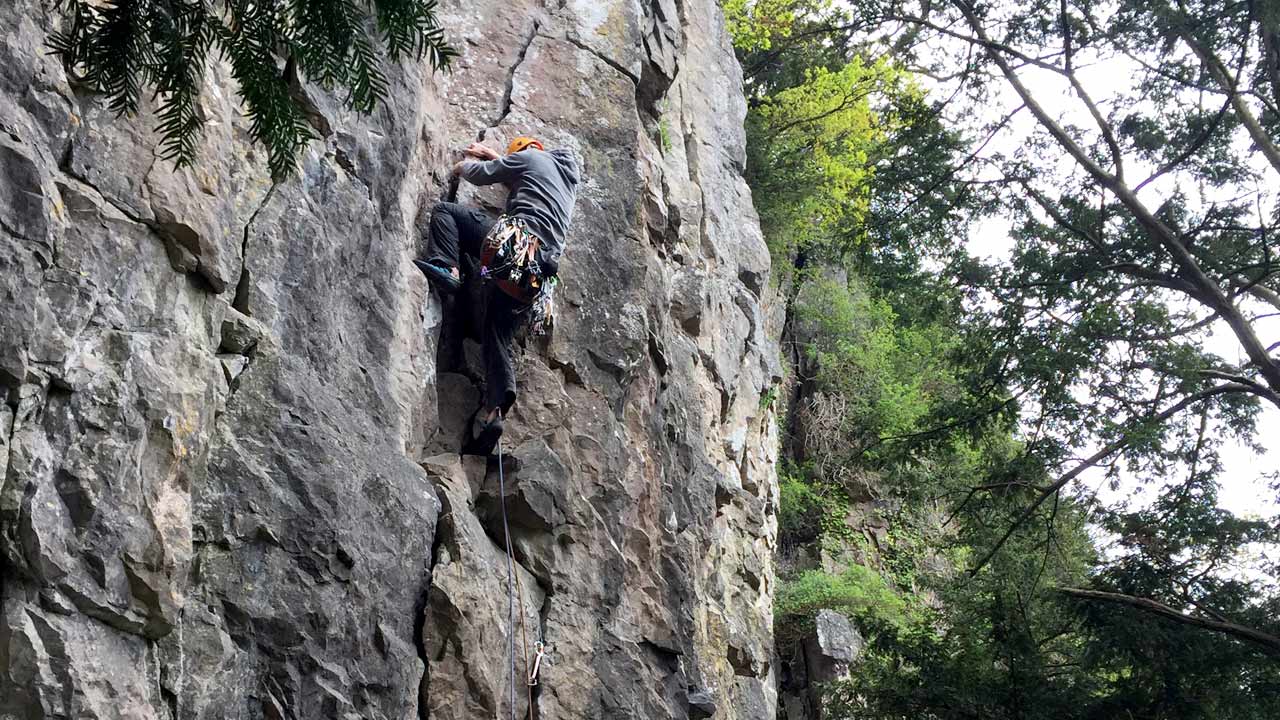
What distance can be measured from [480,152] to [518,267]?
1.08 meters

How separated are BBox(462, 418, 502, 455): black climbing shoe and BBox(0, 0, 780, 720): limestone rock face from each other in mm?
92

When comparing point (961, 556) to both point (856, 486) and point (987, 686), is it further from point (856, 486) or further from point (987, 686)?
point (987, 686)

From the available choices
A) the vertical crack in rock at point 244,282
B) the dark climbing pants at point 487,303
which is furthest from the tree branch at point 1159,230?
the vertical crack in rock at point 244,282

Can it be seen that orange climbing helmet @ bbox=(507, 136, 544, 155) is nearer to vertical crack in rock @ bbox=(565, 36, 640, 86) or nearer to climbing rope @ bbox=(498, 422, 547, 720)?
vertical crack in rock @ bbox=(565, 36, 640, 86)

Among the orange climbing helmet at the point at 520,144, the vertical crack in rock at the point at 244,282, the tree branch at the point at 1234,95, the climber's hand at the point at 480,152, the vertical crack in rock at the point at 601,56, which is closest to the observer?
the vertical crack in rock at the point at 244,282

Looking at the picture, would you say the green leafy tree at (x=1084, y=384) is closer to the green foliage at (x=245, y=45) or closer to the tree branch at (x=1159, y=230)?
the tree branch at (x=1159, y=230)

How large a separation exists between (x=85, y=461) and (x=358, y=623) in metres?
1.63

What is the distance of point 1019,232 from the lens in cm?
1380

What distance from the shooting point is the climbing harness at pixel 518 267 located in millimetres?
7469

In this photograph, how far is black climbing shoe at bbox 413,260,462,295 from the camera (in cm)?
744

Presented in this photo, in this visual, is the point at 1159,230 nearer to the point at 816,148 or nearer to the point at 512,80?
the point at 512,80

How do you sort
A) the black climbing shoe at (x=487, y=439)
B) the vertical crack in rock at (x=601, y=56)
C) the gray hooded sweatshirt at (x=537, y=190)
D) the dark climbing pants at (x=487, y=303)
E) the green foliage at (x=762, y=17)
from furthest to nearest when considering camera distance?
1. the green foliage at (x=762, y=17)
2. the vertical crack in rock at (x=601, y=56)
3. the gray hooded sweatshirt at (x=537, y=190)
4. the dark climbing pants at (x=487, y=303)
5. the black climbing shoe at (x=487, y=439)

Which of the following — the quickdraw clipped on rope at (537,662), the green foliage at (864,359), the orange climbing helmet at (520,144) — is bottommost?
the quickdraw clipped on rope at (537,662)

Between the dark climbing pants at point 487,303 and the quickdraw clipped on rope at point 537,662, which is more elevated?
the dark climbing pants at point 487,303
